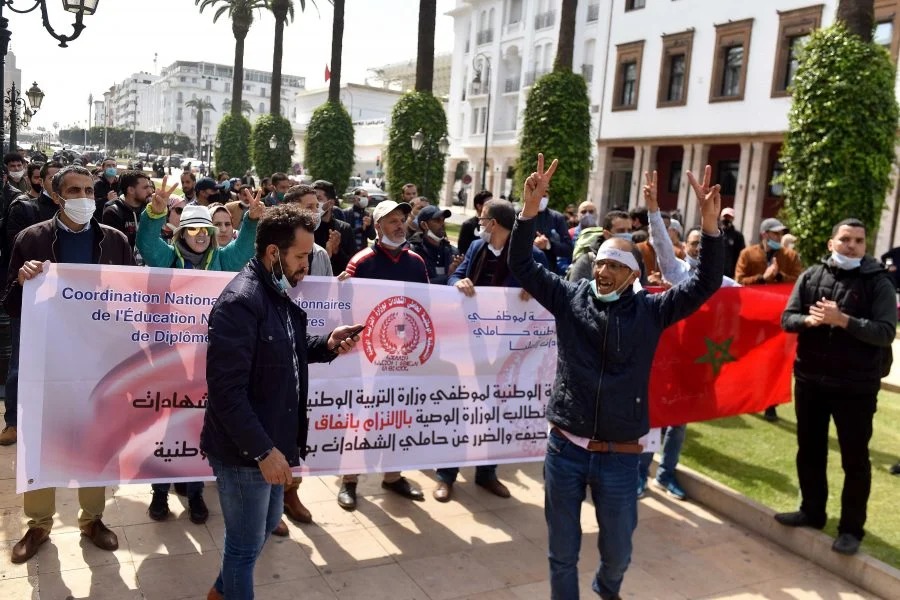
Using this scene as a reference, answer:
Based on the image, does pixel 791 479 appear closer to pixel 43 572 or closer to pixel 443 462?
pixel 443 462

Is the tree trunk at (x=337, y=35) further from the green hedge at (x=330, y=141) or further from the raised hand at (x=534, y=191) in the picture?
the raised hand at (x=534, y=191)

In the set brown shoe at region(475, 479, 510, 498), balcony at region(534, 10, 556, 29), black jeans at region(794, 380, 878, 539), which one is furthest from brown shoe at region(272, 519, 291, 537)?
balcony at region(534, 10, 556, 29)

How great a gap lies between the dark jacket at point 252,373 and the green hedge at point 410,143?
23.4 m

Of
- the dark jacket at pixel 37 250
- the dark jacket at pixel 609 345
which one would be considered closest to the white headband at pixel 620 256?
the dark jacket at pixel 609 345

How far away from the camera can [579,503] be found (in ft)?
12.4

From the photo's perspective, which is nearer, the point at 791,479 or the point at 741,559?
the point at 741,559

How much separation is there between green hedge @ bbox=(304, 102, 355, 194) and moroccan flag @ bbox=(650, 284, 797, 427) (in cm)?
2809

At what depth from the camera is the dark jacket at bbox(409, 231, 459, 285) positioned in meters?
8.10

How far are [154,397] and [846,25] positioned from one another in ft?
45.3

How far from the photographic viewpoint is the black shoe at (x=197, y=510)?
4914 millimetres

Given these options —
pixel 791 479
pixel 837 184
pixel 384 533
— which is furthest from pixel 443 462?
pixel 837 184

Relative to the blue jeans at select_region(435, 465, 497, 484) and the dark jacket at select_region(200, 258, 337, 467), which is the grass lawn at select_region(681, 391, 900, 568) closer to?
the blue jeans at select_region(435, 465, 497, 484)

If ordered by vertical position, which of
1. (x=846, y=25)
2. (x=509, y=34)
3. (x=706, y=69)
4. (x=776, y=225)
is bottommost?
(x=776, y=225)

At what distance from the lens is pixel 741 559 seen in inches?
195
